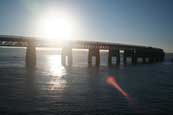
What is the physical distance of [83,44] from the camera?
121 metres

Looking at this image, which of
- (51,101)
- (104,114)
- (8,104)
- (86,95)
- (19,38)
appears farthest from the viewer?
(19,38)

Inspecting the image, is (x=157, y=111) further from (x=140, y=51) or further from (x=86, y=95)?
(x=140, y=51)

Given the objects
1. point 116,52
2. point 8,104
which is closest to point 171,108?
point 8,104

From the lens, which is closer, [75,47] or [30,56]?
[30,56]

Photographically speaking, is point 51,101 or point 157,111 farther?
point 51,101

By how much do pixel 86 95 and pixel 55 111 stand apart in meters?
9.24

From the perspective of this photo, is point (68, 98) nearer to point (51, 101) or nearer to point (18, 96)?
point (51, 101)

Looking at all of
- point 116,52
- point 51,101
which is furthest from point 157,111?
point 116,52

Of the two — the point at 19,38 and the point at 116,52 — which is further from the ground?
the point at 19,38

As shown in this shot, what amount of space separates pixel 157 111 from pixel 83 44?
99.5m

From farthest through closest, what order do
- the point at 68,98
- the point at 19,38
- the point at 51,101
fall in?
1. the point at 19,38
2. the point at 68,98
3. the point at 51,101

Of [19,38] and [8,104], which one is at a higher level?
[19,38]

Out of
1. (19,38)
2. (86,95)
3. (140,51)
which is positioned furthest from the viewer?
(140,51)

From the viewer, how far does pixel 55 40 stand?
384 ft
